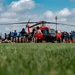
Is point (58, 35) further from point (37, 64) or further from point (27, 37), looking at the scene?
point (37, 64)

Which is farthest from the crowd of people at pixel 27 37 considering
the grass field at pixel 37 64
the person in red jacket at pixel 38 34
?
the grass field at pixel 37 64

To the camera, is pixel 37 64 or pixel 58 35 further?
pixel 58 35

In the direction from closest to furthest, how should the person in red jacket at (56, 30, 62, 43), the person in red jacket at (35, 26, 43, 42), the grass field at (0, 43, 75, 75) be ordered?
the grass field at (0, 43, 75, 75)
the person in red jacket at (35, 26, 43, 42)
the person in red jacket at (56, 30, 62, 43)

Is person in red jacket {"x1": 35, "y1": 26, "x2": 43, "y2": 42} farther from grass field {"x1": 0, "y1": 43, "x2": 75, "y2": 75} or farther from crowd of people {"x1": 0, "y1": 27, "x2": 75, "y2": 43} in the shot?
grass field {"x1": 0, "y1": 43, "x2": 75, "y2": 75}

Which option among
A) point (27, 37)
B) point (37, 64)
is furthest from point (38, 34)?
point (37, 64)

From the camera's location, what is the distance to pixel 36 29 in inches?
1357

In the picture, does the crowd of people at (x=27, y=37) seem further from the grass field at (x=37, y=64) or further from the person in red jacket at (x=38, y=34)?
the grass field at (x=37, y=64)

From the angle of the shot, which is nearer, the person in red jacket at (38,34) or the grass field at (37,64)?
the grass field at (37,64)

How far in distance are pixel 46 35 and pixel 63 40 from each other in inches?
90.1

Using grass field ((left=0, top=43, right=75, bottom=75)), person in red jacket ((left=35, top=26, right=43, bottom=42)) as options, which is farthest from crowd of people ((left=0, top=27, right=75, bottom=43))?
grass field ((left=0, top=43, right=75, bottom=75))

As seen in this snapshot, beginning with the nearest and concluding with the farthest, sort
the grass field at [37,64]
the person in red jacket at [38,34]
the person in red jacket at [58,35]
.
Result: the grass field at [37,64]
the person in red jacket at [38,34]
the person in red jacket at [58,35]

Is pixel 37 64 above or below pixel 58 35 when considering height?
above

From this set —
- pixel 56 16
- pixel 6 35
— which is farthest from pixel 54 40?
pixel 56 16

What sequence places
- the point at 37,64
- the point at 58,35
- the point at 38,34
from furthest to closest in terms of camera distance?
the point at 58,35 < the point at 38,34 < the point at 37,64
